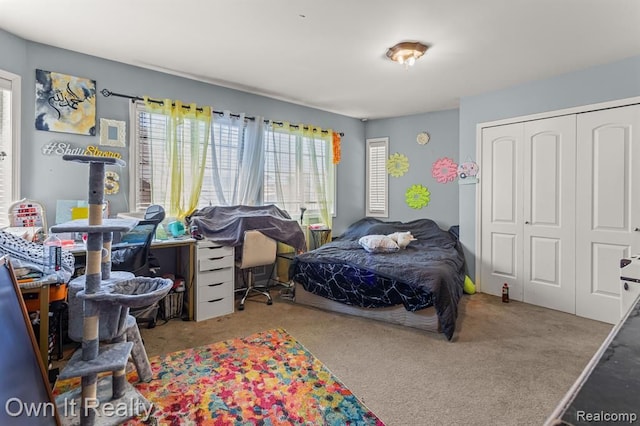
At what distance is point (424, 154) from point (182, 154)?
340 cm

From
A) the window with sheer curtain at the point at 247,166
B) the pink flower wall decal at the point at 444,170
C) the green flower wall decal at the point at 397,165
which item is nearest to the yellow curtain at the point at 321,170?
the window with sheer curtain at the point at 247,166

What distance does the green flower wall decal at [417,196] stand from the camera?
15.9ft

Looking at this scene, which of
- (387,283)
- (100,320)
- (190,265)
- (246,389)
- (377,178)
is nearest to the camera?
(100,320)

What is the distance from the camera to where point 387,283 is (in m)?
2.95

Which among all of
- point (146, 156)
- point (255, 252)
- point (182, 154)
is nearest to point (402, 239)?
point (255, 252)

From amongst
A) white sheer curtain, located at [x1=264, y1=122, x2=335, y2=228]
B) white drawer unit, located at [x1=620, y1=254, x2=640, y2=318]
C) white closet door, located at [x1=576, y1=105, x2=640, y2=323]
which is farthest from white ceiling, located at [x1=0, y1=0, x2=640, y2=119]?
white drawer unit, located at [x1=620, y1=254, x2=640, y2=318]

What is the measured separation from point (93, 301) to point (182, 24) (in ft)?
6.63

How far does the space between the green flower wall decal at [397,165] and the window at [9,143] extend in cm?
445

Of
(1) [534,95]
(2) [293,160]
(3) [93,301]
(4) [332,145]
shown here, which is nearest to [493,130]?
(1) [534,95]

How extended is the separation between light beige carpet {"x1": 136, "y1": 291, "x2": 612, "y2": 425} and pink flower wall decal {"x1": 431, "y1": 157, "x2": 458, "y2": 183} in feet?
6.09

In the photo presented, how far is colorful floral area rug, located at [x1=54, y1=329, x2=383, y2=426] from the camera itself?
1708mm

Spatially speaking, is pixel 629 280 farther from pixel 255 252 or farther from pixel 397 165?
pixel 397 165

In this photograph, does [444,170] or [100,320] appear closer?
[100,320]

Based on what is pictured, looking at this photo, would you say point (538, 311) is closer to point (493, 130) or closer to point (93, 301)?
point (493, 130)
